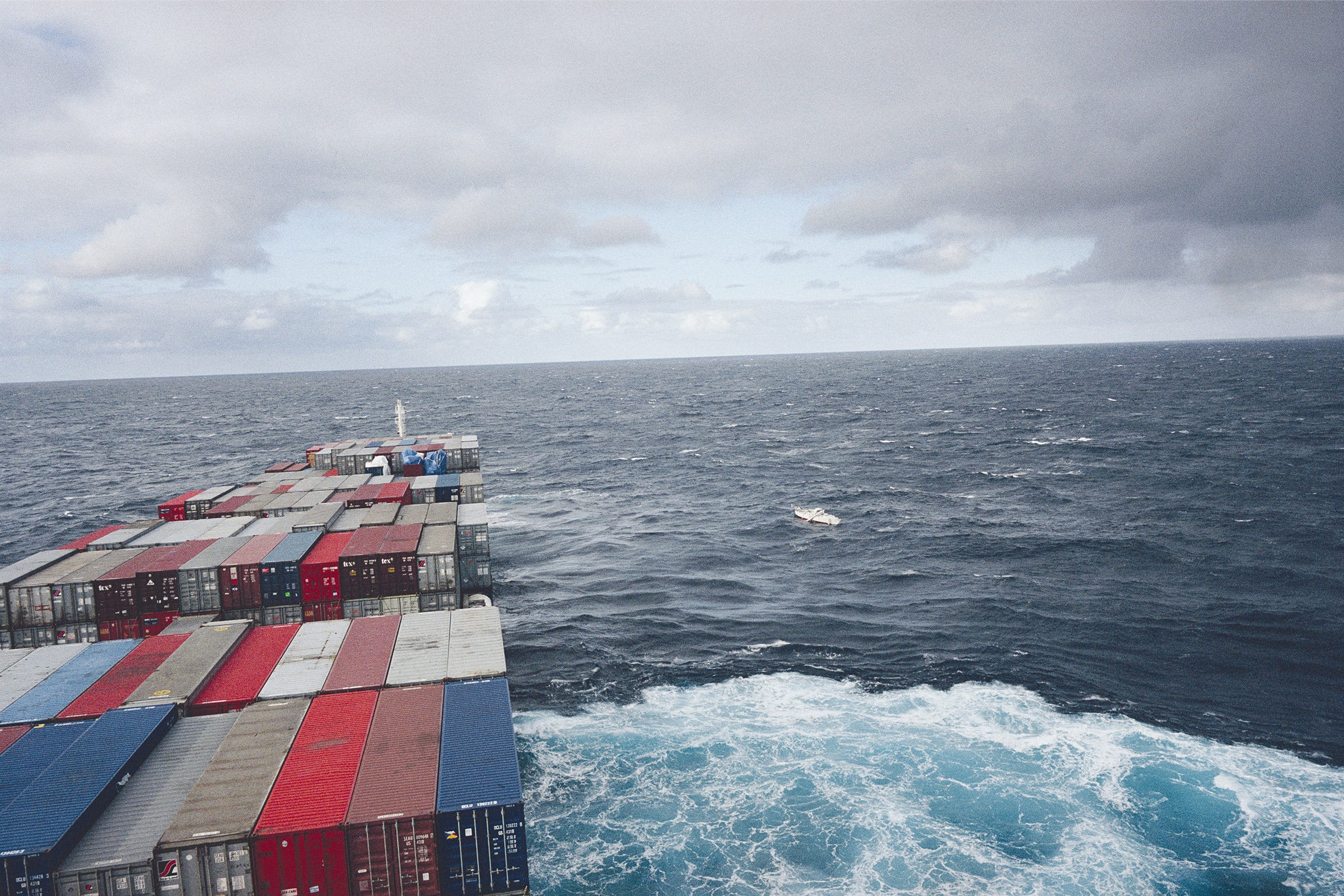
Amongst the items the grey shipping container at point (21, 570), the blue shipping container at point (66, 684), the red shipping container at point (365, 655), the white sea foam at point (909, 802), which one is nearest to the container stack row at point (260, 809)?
the blue shipping container at point (66, 684)

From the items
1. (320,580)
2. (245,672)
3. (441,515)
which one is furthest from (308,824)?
(441,515)

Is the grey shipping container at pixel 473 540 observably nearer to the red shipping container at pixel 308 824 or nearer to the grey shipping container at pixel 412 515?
the grey shipping container at pixel 412 515

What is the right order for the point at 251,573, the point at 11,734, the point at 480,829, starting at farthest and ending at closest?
the point at 251,573 → the point at 11,734 → the point at 480,829

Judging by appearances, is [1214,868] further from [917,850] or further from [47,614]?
[47,614]

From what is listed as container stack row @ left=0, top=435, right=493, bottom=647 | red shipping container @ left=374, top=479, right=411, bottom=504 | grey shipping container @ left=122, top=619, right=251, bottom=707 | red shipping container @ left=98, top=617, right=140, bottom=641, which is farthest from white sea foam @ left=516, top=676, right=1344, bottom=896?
red shipping container @ left=374, top=479, right=411, bottom=504

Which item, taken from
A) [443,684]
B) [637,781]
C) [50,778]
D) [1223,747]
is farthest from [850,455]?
[50,778]

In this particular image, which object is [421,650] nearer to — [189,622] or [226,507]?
[189,622]

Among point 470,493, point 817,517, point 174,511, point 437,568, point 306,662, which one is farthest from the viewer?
point 817,517
